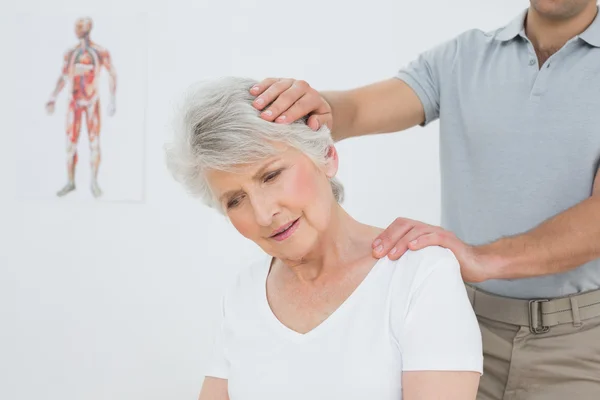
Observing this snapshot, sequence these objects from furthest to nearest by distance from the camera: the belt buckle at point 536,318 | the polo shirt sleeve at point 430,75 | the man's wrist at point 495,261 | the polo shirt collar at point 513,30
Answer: the polo shirt sleeve at point 430,75, the polo shirt collar at point 513,30, the belt buckle at point 536,318, the man's wrist at point 495,261

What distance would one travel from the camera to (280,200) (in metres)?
1.48

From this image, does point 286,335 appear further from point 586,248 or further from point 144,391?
point 144,391

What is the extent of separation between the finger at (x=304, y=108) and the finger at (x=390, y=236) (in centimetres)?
29

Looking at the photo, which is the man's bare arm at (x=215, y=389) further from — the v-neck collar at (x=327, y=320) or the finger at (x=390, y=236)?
the finger at (x=390, y=236)

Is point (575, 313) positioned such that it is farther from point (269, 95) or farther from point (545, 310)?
point (269, 95)

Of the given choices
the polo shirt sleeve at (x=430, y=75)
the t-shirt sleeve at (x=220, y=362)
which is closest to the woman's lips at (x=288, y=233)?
the t-shirt sleeve at (x=220, y=362)

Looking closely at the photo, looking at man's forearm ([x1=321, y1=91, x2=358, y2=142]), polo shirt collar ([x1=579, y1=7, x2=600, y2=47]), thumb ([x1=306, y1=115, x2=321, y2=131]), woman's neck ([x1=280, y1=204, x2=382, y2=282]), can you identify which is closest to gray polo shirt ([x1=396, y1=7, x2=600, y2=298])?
polo shirt collar ([x1=579, y1=7, x2=600, y2=47])

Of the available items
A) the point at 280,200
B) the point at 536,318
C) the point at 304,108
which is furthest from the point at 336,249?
the point at 536,318

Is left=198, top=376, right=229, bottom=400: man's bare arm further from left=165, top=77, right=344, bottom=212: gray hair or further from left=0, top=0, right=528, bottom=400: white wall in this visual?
left=0, top=0, right=528, bottom=400: white wall

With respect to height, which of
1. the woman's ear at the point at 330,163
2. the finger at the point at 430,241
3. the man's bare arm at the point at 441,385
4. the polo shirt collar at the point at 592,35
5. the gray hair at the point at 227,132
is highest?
the polo shirt collar at the point at 592,35

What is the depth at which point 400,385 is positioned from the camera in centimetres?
139

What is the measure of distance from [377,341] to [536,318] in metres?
0.55

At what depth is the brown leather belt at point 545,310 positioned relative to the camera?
1751 mm

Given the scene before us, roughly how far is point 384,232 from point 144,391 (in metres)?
1.96
